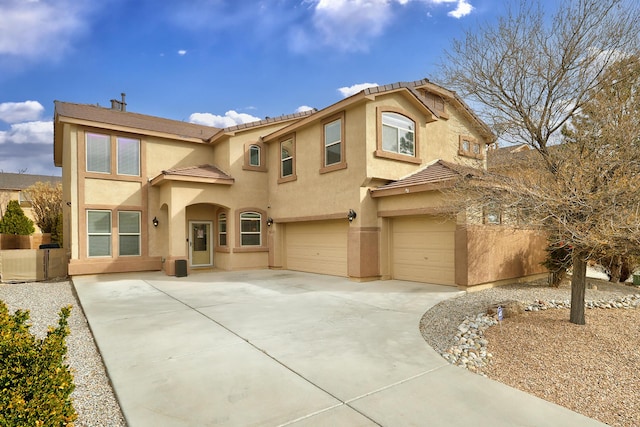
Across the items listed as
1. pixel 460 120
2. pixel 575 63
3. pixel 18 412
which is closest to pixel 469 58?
pixel 575 63

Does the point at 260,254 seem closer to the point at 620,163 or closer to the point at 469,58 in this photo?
the point at 469,58

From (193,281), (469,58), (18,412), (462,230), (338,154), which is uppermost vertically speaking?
(469,58)

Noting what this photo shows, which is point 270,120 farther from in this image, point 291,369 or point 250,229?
point 291,369

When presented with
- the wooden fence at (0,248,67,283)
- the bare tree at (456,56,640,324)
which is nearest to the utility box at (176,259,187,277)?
the wooden fence at (0,248,67,283)

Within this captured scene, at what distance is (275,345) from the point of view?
5.14m

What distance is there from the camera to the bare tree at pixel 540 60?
568 cm

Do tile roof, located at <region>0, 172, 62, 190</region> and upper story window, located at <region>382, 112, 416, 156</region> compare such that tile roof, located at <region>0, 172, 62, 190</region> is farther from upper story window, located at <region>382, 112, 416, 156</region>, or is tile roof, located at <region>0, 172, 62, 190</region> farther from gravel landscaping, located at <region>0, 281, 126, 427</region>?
upper story window, located at <region>382, 112, 416, 156</region>

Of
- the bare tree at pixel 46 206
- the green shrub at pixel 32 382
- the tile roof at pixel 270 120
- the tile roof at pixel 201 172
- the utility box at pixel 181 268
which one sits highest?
the tile roof at pixel 270 120

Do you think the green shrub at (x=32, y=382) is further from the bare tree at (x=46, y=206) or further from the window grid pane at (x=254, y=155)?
the bare tree at (x=46, y=206)

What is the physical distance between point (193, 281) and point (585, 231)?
35.9 feet

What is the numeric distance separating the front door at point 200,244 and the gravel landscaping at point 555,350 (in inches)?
452

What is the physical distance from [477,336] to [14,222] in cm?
2185

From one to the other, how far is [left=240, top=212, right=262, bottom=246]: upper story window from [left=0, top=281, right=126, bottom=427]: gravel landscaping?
6354mm

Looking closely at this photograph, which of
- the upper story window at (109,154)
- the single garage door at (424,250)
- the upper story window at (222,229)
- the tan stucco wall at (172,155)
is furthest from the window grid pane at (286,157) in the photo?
the upper story window at (109,154)
